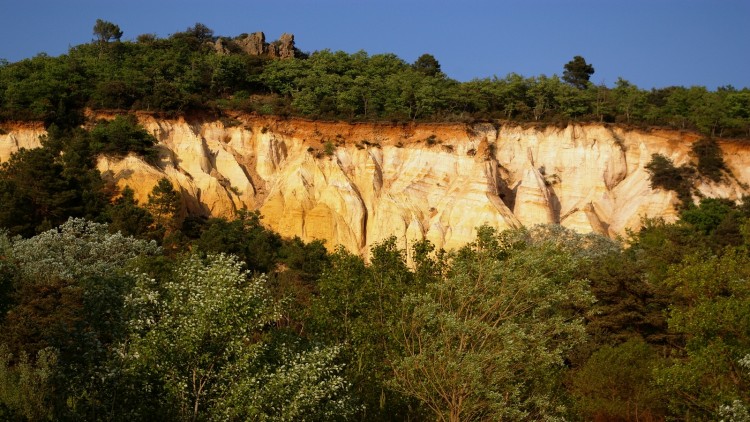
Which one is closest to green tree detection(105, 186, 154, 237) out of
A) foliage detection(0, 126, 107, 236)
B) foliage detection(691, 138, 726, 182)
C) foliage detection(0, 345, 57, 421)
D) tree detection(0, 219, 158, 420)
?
foliage detection(0, 126, 107, 236)

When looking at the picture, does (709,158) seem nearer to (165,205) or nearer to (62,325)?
(165,205)

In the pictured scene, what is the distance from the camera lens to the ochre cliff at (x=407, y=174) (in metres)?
48.4

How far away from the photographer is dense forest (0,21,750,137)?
51406 mm

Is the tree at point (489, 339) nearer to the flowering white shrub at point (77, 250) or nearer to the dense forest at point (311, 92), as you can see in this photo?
the flowering white shrub at point (77, 250)

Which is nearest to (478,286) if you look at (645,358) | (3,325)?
(645,358)

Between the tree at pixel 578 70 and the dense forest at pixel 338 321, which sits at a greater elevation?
the tree at pixel 578 70

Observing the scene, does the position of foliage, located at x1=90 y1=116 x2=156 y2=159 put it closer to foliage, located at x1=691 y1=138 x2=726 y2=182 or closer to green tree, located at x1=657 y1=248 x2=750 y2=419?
foliage, located at x1=691 y1=138 x2=726 y2=182

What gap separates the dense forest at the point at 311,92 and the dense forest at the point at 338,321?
239 inches

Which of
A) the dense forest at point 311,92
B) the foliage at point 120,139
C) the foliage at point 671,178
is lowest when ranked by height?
the foliage at point 671,178

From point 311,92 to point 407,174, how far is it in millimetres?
8431

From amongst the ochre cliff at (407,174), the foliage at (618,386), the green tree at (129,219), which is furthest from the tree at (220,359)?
the ochre cliff at (407,174)

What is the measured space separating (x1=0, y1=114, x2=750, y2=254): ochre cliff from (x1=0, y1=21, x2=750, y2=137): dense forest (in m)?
1.27

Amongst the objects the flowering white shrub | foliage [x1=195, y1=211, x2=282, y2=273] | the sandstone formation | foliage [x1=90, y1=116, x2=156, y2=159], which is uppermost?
the sandstone formation

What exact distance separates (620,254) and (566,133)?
15.2 m
